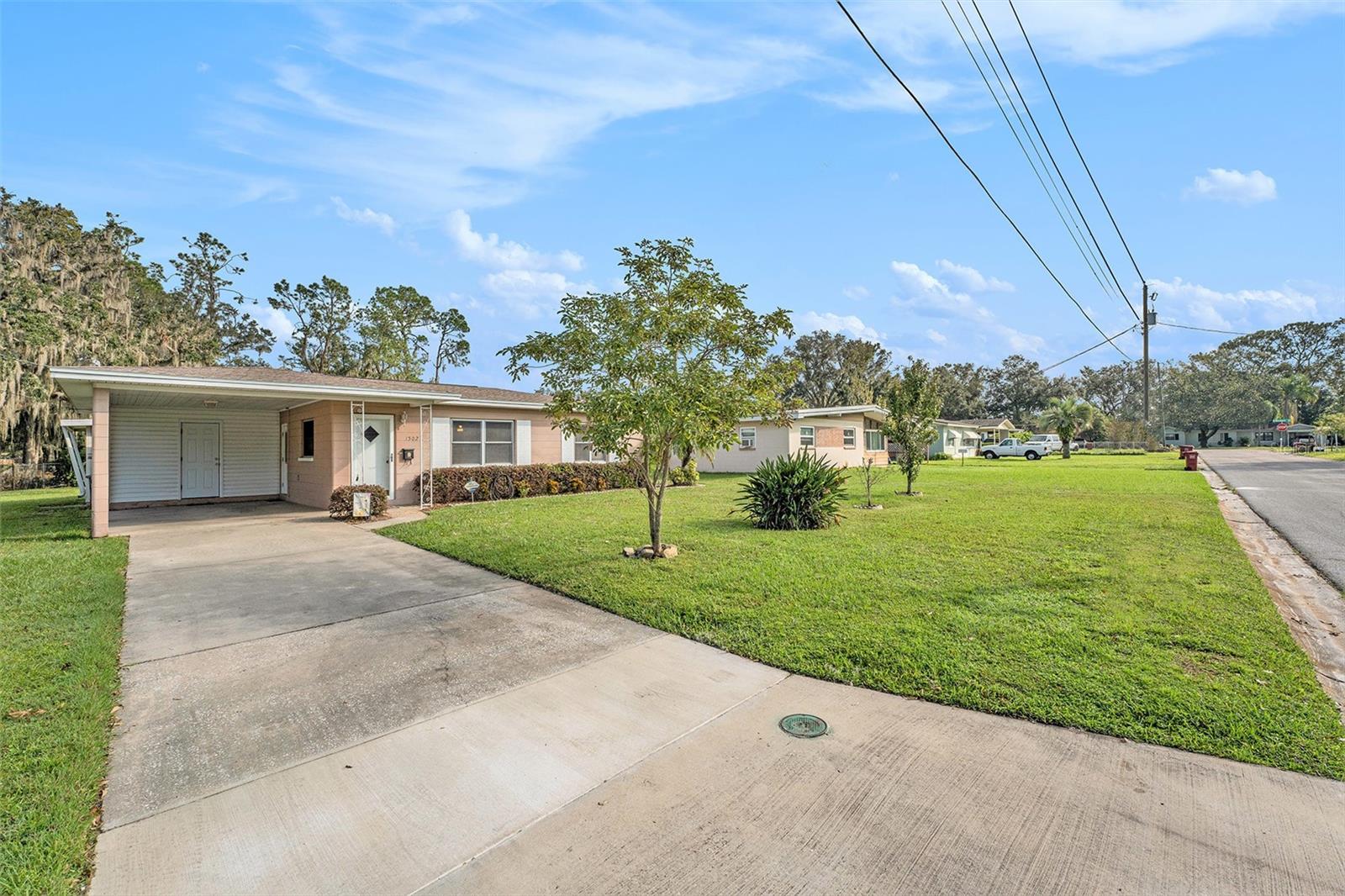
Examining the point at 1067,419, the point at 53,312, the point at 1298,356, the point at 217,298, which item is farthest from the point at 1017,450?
the point at 1298,356

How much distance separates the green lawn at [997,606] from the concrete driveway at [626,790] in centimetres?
33

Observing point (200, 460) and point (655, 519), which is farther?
point (200, 460)

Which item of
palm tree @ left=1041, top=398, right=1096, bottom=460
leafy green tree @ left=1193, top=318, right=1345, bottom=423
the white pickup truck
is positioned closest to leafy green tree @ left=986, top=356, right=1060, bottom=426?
leafy green tree @ left=1193, top=318, right=1345, bottom=423

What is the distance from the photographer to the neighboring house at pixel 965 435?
4078cm

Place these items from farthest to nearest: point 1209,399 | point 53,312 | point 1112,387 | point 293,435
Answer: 1. point 1112,387
2. point 1209,399
3. point 53,312
4. point 293,435

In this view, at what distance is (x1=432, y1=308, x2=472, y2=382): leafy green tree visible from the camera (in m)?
38.3

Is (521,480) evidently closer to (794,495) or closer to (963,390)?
(794,495)

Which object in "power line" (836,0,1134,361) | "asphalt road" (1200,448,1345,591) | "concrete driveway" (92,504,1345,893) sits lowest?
"concrete driveway" (92,504,1345,893)

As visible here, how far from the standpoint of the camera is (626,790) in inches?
110

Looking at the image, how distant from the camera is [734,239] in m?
10.2

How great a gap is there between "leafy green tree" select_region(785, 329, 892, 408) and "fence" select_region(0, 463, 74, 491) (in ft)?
128

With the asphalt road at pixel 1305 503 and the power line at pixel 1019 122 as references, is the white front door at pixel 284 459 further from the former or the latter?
the asphalt road at pixel 1305 503

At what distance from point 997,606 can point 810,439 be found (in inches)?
795

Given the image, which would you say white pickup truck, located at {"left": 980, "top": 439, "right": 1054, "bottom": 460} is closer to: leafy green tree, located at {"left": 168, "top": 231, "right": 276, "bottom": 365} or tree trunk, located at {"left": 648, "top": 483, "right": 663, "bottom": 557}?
tree trunk, located at {"left": 648, "top": 483, "right": 663, "bottom": 557}
